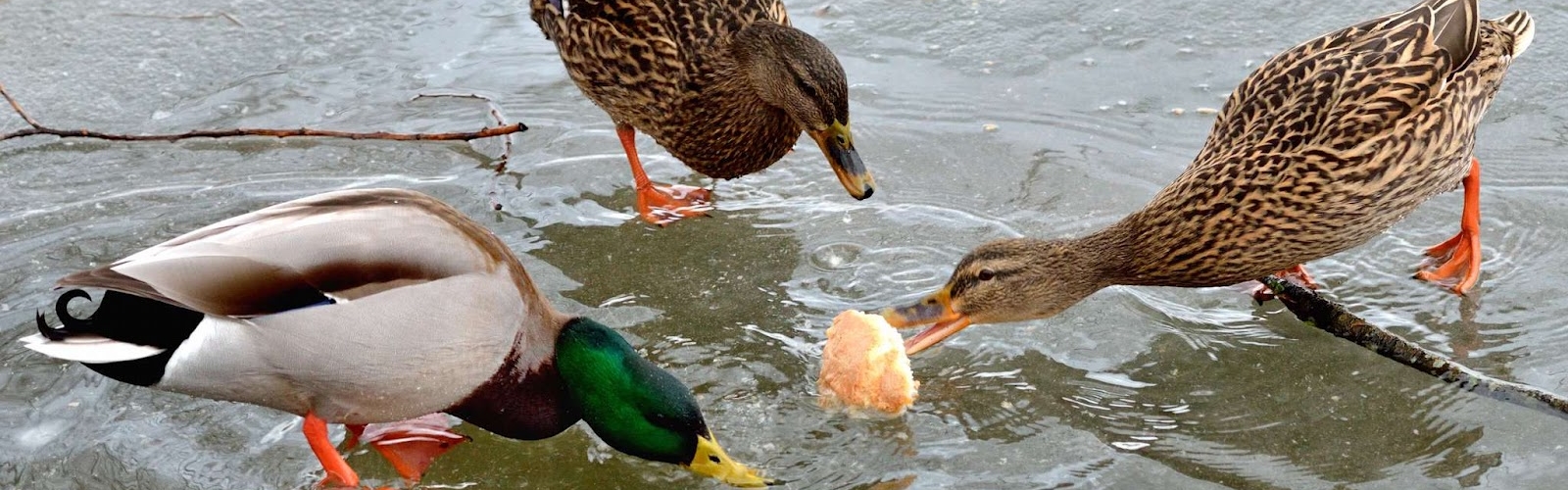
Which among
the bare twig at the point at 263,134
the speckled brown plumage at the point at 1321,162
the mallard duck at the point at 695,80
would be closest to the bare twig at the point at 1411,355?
the speckled brown plumage at the point at 1321,162

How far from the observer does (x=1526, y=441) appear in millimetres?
2977

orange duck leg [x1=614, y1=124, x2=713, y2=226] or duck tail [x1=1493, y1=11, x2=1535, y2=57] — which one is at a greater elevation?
duck tail [x1=1493, y1=11, x2=1535, y2=57]

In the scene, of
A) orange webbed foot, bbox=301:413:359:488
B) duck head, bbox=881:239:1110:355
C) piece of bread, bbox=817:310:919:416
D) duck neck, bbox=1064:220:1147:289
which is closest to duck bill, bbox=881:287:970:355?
duck head, bbox=881:239:1110:355

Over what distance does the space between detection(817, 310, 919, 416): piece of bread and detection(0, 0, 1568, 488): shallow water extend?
0.16 feet

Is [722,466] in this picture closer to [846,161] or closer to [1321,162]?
[846,161]

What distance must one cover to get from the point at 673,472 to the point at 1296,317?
168cm

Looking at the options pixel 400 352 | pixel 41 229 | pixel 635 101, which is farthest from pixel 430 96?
pixel 400 352

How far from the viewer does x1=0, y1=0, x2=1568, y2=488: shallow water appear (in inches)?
120

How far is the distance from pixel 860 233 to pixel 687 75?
74 cm

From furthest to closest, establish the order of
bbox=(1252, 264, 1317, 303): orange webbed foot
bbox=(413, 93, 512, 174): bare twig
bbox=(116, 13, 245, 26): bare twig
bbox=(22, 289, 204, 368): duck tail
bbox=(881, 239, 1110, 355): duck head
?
bbox=(116, 13, 245, 26): bare twig < bbox=(413, 93, 512, 174): bare twig < bbox=(1252, 264, 1317, 303): orange webbed foot < bbox=(881, 239, 1110, 355): duck head < bbox=(22, 289, 204, 368): duck tail

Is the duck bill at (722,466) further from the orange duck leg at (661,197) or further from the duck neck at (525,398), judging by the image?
the orange duck leg at (661,197)

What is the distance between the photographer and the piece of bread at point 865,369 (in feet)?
10.1

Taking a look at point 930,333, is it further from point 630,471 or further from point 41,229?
point 41,229

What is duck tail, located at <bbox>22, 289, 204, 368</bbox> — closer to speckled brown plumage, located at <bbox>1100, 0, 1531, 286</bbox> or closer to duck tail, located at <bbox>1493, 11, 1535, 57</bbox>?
speckled brown plumage, located at <bbox>1100, 0, 1531, 286</bbox>
